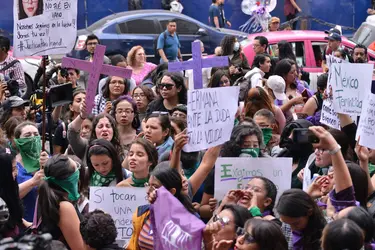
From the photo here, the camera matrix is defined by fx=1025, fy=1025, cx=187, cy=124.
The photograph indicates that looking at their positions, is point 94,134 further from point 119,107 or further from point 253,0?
point 253,0

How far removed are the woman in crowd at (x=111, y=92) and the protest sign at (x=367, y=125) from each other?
365cm

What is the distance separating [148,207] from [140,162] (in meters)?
0.94

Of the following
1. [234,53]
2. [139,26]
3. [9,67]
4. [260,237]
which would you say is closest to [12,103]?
[9,67]

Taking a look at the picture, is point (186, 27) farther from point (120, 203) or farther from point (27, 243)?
point (27, 243)

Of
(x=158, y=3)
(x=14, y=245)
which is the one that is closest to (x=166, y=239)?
(x=14, y=245)

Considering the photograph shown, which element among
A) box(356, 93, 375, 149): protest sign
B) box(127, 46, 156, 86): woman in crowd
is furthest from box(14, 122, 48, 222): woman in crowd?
box(127, 46, 156, 86): woman in crowd

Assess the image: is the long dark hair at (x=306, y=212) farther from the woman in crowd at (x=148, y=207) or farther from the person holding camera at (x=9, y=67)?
the person holding camera at (x=9, y=67)

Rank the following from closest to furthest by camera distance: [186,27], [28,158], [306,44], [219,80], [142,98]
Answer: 1. [28,158]
2. [142,98]
3. [219,80]
4. [306,44]
5. [186,27]

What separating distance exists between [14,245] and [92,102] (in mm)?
5211

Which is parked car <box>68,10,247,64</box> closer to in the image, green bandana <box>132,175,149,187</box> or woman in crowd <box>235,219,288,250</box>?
green bandana <box>132,175,149,187</box>

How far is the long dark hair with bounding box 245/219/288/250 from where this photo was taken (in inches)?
215

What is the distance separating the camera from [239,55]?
13398 millimetres

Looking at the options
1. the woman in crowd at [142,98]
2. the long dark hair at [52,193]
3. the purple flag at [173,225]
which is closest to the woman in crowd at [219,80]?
the woman in crowd at [142,98]

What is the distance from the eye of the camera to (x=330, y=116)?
8.56 meters
